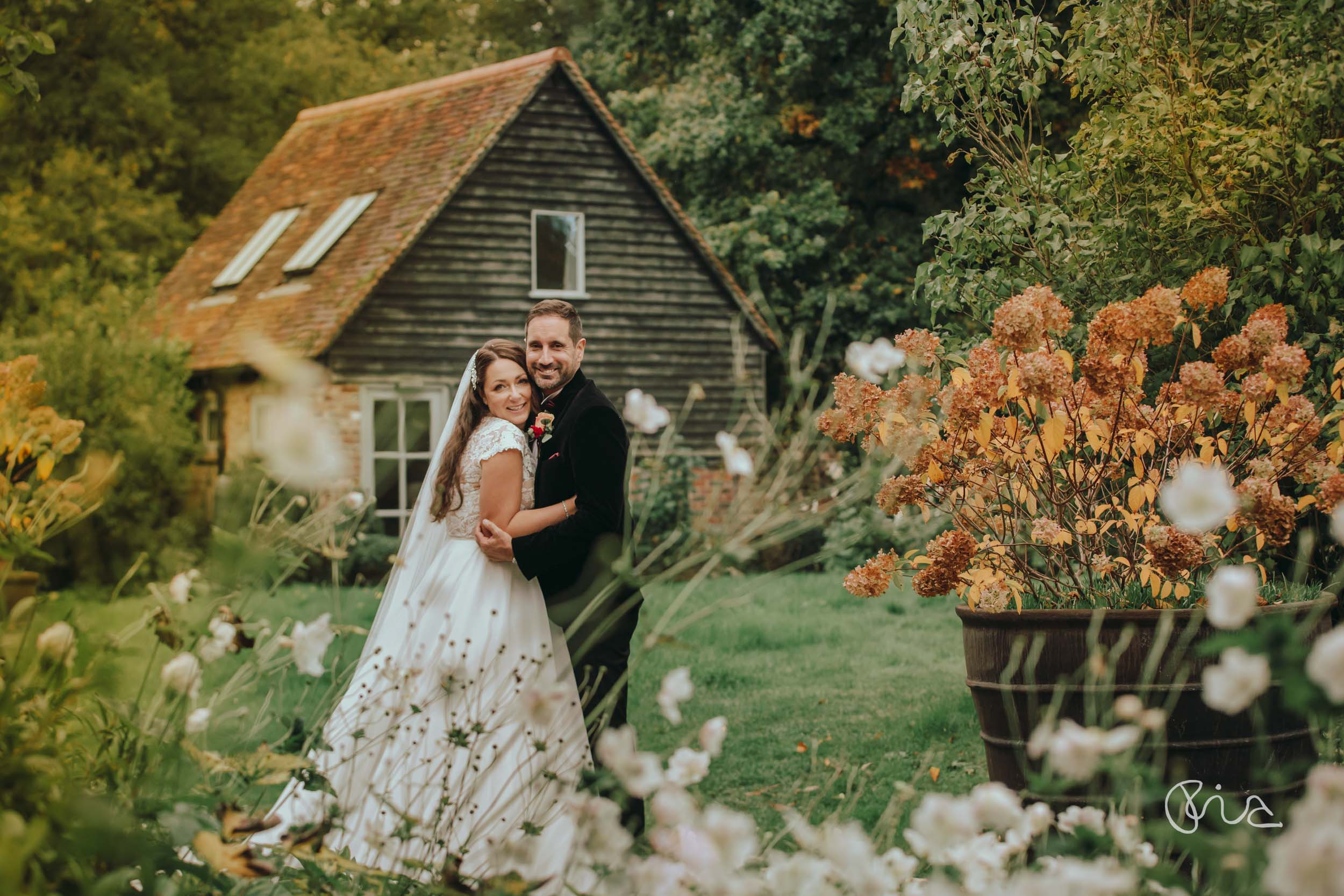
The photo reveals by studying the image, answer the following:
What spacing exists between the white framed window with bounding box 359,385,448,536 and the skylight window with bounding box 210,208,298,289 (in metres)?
3.77

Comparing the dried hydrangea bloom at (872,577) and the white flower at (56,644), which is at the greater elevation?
the white flower at (56,644)

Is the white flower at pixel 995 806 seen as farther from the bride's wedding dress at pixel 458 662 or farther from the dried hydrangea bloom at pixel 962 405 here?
the dried hydrangea bloom at pixel 962 405

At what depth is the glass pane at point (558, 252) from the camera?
677 inches

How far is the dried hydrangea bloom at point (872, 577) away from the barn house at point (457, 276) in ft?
37.8

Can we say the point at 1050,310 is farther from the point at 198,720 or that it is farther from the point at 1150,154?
the point at 198,720

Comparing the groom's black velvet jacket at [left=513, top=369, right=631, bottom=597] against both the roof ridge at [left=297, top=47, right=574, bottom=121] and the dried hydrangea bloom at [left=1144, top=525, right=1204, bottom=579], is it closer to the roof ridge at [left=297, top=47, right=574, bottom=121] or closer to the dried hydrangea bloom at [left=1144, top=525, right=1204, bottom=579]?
the dried hydrangea bloom at [left=1144, top=525, right=1204, bottom=579]

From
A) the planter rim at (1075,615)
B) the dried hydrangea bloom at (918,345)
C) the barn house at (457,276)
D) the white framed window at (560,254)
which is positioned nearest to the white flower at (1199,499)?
the planter rim at (1075,615)

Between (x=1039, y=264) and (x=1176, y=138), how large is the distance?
0.82m

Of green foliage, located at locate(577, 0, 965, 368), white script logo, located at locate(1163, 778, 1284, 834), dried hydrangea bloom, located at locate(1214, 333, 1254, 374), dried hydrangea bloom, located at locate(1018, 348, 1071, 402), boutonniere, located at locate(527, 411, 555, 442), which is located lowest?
white script logo, located at locate(1163, 778, 1284, 834)

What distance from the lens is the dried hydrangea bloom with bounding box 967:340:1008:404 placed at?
405cm

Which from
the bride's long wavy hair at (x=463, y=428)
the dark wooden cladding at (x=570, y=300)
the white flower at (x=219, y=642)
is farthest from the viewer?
the dark wooden cladding at (x=570, y=300)

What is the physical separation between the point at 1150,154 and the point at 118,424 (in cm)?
1233

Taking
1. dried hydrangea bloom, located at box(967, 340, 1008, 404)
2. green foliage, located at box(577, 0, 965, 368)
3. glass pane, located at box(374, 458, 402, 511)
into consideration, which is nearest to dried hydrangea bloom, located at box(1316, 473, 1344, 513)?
dried hydrangea bloom, located at box(967, 340, 1008, 404)

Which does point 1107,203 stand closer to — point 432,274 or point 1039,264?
point 1039,264
